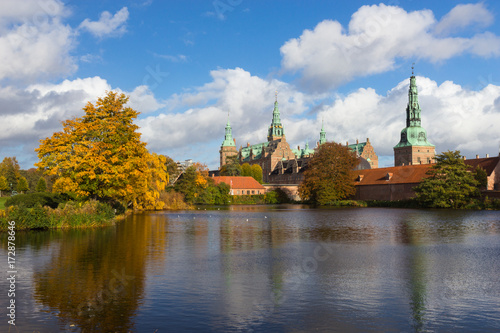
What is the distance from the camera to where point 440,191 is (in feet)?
199

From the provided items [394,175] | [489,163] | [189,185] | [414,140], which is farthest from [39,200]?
[414,140]

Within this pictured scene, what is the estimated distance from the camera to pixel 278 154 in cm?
16175

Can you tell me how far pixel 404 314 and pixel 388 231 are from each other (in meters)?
20.0

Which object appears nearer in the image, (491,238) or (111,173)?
(491,238)

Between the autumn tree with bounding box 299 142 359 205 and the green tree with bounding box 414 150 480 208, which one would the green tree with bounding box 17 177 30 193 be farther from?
the green tree with bounding box 414 150 480 208

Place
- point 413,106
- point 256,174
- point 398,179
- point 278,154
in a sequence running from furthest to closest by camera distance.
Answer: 1. point 278,154
2. point 413,106
3. point 256,174
4. point 398,179

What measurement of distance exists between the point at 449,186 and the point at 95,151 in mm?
47489

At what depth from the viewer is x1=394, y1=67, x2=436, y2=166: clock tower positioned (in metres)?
144

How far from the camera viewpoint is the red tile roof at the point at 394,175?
7575 cm

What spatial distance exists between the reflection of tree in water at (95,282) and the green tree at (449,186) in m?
48.2

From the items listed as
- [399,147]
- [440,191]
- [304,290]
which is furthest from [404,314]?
[399,147]

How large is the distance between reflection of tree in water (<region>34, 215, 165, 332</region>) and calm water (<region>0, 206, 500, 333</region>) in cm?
3

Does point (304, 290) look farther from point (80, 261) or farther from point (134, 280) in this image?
point (80, 261)

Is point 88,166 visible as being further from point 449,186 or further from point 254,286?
point 449,186
